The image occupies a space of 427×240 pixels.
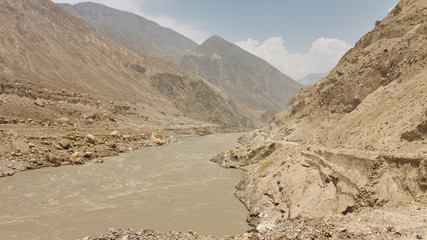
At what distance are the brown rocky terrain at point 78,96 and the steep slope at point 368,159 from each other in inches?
983

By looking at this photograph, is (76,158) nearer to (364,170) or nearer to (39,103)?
(39,103)

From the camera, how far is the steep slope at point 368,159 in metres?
10.5

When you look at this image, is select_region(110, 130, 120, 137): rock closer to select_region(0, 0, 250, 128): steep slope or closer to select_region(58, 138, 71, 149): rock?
select_region(58, 138, 71, 149): rock

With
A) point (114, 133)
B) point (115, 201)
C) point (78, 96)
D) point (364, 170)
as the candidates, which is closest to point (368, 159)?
point (364, 170)

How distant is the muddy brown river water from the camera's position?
1481cm

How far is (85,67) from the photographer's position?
309 ft

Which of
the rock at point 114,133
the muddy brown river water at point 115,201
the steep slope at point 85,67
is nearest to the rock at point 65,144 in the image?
the muddy brown river water at point 115,201

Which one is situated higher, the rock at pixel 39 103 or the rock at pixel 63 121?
the rock at pixel 39 103

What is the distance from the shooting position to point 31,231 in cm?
1390

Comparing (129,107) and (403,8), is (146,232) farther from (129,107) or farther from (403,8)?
(129,107)

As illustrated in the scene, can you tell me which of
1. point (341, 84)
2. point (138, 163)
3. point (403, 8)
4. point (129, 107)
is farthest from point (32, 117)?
point (403, 8)

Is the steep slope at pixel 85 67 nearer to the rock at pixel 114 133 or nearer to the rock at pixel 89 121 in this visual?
the rock at pixel 89 121

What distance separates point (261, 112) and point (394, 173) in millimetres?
175625

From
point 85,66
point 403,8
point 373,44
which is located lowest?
point 85,66
